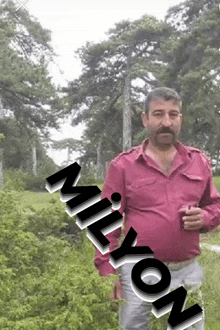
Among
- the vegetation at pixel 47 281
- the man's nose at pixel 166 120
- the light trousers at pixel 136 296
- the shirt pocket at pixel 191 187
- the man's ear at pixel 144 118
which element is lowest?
the vegetation at pixel 47 281

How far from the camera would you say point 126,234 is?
1.25 metres

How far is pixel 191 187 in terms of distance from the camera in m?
1.22

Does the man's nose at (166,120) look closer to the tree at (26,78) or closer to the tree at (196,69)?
the tree at (196,69)

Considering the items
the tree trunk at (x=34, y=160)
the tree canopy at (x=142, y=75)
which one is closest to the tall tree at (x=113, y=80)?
the tree canopy at (x=142, y=75)

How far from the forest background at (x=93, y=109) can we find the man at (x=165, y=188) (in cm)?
25

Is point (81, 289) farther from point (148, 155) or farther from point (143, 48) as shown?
point (143, 48)

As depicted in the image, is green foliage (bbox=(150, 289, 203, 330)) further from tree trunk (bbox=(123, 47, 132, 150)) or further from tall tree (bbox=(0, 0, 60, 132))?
tall tree (bbox=(0, 0, 60, 132))

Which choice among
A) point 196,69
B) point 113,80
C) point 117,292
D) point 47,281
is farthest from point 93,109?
point 117,292

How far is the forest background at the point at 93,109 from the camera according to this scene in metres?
1.91

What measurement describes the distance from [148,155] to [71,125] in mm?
885

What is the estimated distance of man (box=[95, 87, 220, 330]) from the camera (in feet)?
3.86

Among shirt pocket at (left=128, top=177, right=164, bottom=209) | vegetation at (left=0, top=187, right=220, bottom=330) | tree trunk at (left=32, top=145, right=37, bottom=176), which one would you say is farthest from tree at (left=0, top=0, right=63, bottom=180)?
shirt pocket at (left=128, top=177, right=164, bottom=209)

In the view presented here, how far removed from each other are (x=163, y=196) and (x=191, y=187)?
0.07 m

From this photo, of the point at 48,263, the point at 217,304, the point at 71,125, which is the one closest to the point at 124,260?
the point at 71,125
